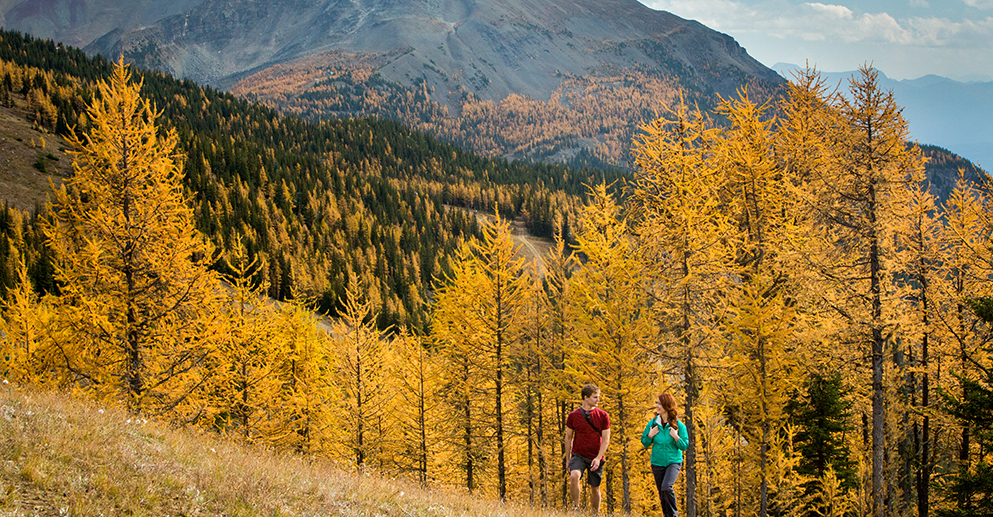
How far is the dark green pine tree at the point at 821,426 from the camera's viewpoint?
59.1 feet

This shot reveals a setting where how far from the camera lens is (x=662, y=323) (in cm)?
1483

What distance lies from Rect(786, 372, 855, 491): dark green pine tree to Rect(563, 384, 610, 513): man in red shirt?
12.9 metres

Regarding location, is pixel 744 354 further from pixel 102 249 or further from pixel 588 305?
pixel 102 249

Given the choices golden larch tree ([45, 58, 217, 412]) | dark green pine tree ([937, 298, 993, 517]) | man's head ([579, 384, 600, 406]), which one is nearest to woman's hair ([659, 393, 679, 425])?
man's head ([579, 384, 600, 406])

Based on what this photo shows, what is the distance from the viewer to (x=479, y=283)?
18.6 metres

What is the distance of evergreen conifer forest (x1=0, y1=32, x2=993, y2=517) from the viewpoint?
13.5 m

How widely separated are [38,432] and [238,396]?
1465 centimetres

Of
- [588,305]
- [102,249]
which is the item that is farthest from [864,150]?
[102,249]

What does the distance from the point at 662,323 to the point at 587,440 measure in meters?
7.39

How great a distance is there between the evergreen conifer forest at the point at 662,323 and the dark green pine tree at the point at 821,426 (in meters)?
0.09

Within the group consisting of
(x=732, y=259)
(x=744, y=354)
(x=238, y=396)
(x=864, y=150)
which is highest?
(x=864, y=150)

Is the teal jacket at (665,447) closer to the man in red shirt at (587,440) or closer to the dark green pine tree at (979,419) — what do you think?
the man in red shirt at (587,440)

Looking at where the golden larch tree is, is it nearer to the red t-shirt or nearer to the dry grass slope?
the dry grass slope

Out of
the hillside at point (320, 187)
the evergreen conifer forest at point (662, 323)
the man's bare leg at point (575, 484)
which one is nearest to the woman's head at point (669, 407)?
the man's bare leg at point (575, 484)
